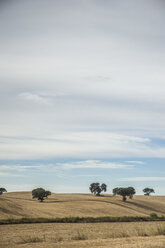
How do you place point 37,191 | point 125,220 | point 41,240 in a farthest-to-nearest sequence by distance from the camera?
point 37,191, point 125,220, point 41,240

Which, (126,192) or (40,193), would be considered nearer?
(40,193)

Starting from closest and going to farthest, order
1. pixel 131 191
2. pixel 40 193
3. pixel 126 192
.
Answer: pixel 40 193 → pixel 126 192 → pixel 131 191

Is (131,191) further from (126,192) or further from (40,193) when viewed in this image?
(40,193)

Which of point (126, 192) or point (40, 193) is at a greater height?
point (126, 192)

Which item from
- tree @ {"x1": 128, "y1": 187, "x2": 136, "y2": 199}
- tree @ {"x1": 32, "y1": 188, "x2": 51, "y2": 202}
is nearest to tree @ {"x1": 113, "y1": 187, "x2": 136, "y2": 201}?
tree @ {"x1": 128, "y1": 187, "x2": 136, "y2": 199}

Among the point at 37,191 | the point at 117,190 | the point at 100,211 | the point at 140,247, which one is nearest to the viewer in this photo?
the point at 140,247

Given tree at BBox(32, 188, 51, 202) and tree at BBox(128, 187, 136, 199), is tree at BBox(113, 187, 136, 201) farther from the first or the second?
tree at BBox(32, 188, 51, 202)

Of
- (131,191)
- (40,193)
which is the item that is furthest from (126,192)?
(40,193)

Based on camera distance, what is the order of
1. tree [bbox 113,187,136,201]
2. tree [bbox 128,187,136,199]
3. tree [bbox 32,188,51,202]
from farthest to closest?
1. tree [bbox 128,187,136,199]
2. tree [bbox 113,187,136,201]
3. tree [bbox 32,188,51,202]

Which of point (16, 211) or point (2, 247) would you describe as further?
point (16, 211)

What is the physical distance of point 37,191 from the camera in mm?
100500

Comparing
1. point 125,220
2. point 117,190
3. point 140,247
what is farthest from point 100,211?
point 140,247

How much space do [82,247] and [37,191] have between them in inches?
3329

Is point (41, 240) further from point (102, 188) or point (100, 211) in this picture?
point (102, 188)
